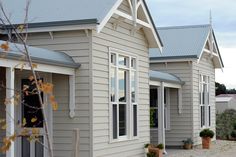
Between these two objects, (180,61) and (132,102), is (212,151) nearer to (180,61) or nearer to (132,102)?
(180,61)

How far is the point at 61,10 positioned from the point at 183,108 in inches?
409

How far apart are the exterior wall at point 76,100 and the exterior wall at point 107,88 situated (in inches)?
7.9

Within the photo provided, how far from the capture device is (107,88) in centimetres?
1362

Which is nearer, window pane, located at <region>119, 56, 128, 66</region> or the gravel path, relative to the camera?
window pane, located at <region>119, 56, 128, 66</region>

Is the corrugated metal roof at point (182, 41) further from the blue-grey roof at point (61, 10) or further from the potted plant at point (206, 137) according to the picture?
the blue-grey roof at point (61, 10)

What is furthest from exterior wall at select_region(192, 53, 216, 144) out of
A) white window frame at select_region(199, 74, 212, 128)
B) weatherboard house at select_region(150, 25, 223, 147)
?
white window frame at select_region(199, 74, 212, 128)

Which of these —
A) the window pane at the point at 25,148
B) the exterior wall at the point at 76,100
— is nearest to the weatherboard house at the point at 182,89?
the exterior wall at the point at 76,100

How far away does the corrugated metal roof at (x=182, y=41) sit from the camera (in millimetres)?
22109

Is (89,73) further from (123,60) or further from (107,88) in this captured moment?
(123,60)

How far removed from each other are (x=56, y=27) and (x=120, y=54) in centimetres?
242

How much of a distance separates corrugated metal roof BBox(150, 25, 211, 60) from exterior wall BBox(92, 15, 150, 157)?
568 centimetres

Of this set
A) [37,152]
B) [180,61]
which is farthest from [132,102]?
[180,61]

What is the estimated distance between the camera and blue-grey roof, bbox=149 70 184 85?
18558 millimetres

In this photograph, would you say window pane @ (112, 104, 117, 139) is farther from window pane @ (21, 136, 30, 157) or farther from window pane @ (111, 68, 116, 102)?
window pane @ (21, 136, 30, 157)
